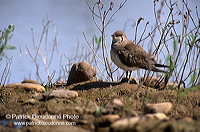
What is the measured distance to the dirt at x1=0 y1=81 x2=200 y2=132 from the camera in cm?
265

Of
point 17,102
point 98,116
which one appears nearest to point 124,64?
point 17,102

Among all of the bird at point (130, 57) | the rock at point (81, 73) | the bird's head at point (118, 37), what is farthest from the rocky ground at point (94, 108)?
the bird's head at point (118, 37)

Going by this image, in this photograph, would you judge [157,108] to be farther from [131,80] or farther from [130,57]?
[131,80]

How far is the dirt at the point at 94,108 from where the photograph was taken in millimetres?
2654

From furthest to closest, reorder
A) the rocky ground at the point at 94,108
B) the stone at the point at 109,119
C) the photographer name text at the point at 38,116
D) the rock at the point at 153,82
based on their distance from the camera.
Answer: the rock at the point at 153,82 < the photographer name text at the point at 38,116 < the stone at the point at 109,119 < the rocky ground at the point at 94,108

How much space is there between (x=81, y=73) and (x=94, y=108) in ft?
7.05

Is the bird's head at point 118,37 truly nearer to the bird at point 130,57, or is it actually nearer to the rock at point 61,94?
the bird at point 130,57

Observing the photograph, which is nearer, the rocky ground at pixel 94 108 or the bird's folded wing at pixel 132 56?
the rocky ground at pixel 94 108

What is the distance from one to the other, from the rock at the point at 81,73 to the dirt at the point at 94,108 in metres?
0.20

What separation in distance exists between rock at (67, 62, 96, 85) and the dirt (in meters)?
0.20

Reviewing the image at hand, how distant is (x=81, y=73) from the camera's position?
567 cm

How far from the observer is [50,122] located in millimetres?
3053

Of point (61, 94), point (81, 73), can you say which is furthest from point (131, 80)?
point (61, 94)

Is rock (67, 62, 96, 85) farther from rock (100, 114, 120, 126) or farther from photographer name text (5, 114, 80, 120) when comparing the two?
rock (100, 114, 120, 126)
